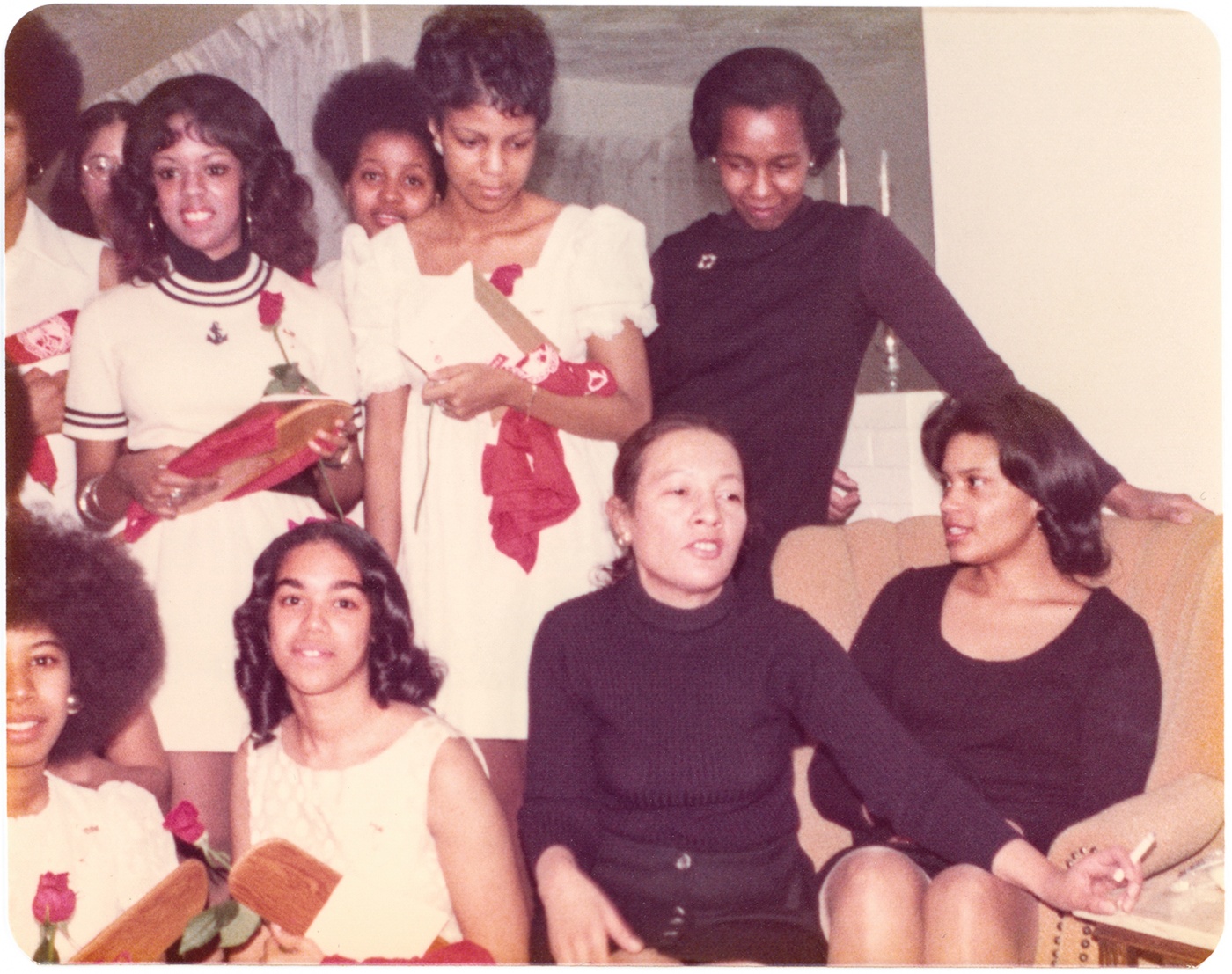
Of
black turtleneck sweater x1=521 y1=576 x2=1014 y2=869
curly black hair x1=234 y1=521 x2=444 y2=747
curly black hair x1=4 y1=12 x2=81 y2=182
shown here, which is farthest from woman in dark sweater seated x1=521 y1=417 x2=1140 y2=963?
curly black hair x1=4 y1=12 x2=81 y2=182

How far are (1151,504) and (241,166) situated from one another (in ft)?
4.94

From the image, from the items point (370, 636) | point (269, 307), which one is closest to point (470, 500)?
point (370, 636)

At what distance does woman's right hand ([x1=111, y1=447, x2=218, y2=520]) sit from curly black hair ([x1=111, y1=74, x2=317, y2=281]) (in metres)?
0.29

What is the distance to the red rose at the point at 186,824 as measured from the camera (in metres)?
2.08

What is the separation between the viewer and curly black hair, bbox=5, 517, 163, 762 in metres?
2.07

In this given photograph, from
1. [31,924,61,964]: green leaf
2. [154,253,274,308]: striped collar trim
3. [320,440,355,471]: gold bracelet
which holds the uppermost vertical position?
[154,253,274,308]: striped collar trim

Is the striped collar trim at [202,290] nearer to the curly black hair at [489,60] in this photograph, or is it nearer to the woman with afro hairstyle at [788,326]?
the curly black hair at [489,60]

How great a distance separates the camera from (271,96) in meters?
2.06

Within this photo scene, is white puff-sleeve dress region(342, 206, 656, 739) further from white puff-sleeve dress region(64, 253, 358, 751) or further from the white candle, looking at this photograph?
the white candle

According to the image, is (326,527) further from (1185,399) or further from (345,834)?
(1185,399)

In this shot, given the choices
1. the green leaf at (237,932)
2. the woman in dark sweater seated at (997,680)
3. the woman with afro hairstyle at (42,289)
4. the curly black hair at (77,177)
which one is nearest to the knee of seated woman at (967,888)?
the woman in dark sweater seated at (997,680)

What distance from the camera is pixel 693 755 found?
1.88 m

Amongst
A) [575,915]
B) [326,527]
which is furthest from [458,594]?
[575,915]

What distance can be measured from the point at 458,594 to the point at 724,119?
85 centimetres
